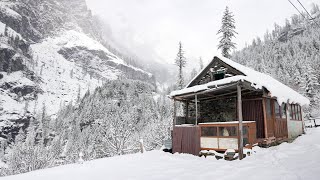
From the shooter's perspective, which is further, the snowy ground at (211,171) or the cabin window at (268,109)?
the cabin window at (268,109)

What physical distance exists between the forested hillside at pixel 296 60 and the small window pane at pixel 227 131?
6.88 meters

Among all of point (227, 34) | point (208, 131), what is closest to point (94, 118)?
point (227, 34)

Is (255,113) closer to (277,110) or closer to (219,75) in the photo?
(277,110)

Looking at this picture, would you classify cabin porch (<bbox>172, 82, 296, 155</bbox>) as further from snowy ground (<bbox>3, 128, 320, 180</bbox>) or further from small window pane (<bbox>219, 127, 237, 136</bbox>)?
snowy ground (<bbox>3, 128, 320, 180</bbox>)

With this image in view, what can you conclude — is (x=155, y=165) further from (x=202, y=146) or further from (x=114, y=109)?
(x=114, y=109)

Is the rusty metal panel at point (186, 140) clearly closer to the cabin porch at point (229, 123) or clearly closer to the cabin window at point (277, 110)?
the cabin porch at point (229, 123)

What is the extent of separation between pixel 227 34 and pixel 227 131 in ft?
75.0

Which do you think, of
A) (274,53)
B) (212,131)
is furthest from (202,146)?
(274,53)

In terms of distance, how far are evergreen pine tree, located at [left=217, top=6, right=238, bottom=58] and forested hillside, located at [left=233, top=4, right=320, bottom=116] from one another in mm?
10250

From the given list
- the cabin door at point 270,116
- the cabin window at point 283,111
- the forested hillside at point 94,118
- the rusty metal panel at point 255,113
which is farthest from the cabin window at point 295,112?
the forested hillside at point 94,118

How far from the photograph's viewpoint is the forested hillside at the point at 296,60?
47.9m

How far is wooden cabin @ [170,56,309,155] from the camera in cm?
1291

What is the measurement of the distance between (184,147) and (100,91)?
118m

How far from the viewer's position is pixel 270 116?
1582cm
